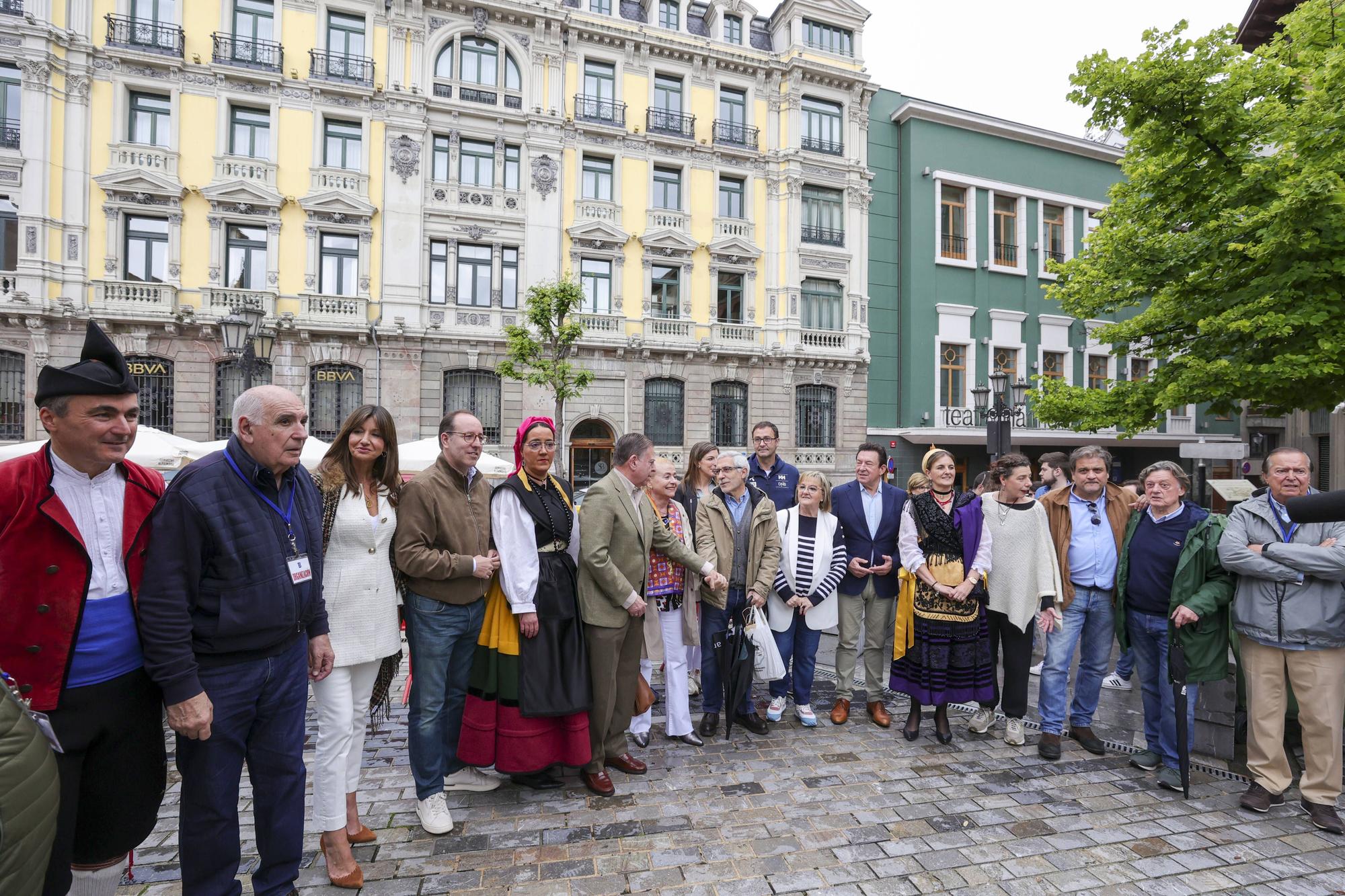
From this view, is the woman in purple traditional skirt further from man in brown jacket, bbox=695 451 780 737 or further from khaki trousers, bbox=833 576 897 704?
man in brown jacket, bbox=695 451 780 737

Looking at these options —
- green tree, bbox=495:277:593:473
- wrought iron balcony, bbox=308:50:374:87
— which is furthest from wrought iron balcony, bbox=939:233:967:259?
wrought iron balcony, bbox=308:50:374:87

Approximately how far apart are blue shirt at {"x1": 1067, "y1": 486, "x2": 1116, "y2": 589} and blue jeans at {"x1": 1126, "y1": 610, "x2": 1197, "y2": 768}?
0.33 m

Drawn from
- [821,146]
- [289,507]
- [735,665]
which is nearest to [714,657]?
[735,665]

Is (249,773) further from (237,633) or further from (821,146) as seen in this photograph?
(821,146)

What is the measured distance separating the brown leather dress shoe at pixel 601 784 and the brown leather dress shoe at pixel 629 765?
217mm

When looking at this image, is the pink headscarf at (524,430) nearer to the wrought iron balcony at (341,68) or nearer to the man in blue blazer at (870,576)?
the man in blue blazer at (870,576)

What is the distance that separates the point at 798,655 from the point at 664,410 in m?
15.8

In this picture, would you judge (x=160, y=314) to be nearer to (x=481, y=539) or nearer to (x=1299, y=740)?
(x=481, y=539)

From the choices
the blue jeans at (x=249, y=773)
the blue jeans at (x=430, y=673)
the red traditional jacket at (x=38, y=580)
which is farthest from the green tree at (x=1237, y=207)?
the red traditional jacket at (x=38, y=580)

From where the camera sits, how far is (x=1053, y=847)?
3619 millimetres

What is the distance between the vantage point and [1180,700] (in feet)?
13.9

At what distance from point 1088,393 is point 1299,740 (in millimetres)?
8402

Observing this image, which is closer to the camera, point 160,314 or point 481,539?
point 481,539

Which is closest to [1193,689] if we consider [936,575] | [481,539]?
[936,575]
